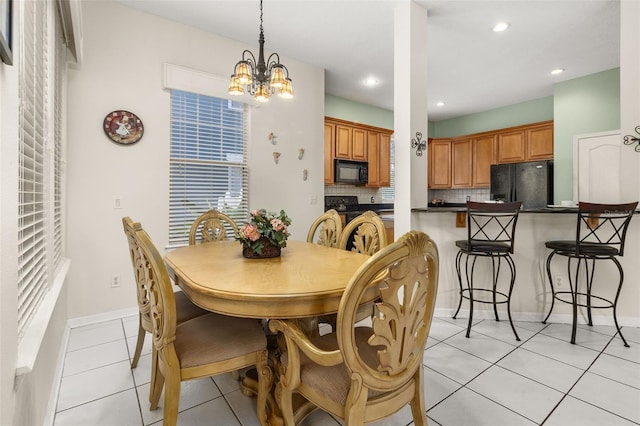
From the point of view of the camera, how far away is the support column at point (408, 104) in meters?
2.87

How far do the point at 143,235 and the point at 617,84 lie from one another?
Answer: 585 centimetres

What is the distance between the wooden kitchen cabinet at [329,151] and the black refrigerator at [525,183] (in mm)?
2930

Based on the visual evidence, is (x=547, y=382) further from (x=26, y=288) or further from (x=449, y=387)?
(x=26, y=288)

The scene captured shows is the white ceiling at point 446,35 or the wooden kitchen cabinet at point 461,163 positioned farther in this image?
the wooden kitchen cabinet at point 461,163

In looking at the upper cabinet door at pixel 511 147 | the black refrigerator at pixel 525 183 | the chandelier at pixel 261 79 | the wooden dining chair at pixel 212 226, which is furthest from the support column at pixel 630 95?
the wooden dining chair at pixel 212 226

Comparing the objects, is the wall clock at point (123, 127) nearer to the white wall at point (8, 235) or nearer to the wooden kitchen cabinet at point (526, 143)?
the white wall at point (8, 235)

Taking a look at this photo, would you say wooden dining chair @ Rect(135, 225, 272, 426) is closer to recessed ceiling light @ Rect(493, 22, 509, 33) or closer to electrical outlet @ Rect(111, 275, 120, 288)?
electrical outlet @ Rect(111, 275, 120, 288)

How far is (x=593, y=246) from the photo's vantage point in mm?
2373

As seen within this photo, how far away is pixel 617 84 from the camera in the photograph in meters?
4.18

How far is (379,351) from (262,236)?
42.0 inches

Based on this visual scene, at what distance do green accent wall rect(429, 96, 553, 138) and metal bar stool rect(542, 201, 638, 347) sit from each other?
3482mm

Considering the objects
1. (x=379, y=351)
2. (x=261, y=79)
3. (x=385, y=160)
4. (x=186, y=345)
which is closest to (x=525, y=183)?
(x=385, y=160)

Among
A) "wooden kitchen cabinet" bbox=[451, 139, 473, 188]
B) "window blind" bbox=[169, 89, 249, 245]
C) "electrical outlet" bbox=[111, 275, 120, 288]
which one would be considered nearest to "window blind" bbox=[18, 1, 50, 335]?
"electrical outlet" bbox=[111, 275, 120, 288]

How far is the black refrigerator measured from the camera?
4.77 m
